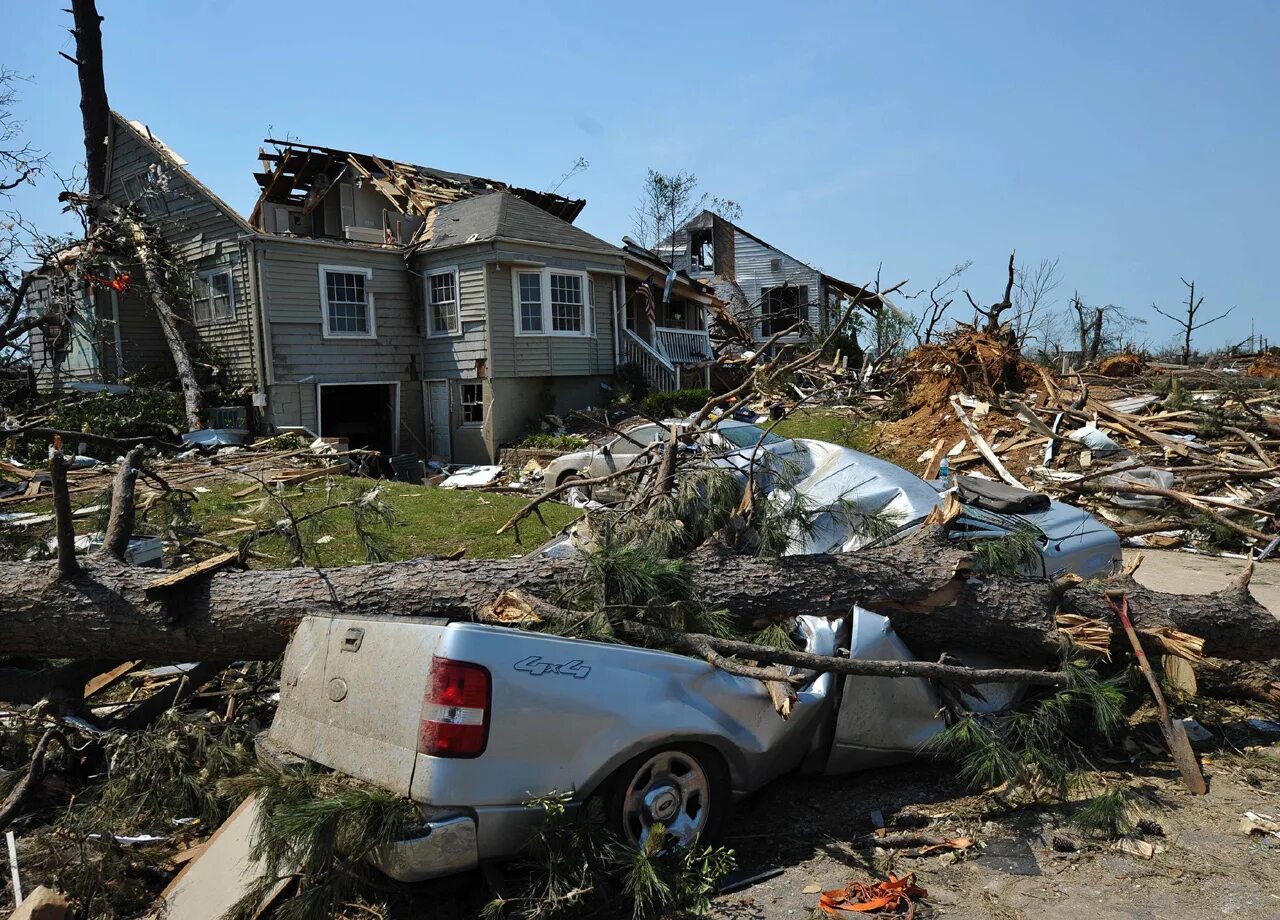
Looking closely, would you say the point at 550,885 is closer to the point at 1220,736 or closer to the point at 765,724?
Answer: the point at 765,724

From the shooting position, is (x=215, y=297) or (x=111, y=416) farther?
(x=215, y=297)

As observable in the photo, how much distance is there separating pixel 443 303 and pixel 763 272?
20.1m

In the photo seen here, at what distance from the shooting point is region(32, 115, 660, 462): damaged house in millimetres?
18500

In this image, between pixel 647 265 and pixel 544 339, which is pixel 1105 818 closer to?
pixel 544 339

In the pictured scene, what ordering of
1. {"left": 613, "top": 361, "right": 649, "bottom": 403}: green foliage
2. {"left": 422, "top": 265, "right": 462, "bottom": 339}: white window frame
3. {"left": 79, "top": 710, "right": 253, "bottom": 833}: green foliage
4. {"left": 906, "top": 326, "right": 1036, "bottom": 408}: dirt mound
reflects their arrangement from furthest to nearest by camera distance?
{"left": 613, "top": 361, "right": 649, "bottom": 403}: green foliage, {"left": 422, "top": 265, "right": 462, "bottom": 339}: white window frame, {"left": 906, "top": 326, "right": 1036, "bottom": 408}: dirt mound, {"left": 79, "top": 710, "right": 253, "bottom": 833}: green foliage

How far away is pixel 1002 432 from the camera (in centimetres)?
1487

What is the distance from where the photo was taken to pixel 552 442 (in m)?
18.1

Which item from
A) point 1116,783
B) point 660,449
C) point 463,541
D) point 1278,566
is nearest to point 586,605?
point 660,449

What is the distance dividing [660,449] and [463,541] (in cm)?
Result: 445

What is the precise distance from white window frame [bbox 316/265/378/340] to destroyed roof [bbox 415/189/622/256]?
4.94 feet

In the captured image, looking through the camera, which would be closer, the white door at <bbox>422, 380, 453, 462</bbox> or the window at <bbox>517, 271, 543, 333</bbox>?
the window at <bbox>517, 271, 543, 333</bbox>

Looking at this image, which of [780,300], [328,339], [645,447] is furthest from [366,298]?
[780,300]

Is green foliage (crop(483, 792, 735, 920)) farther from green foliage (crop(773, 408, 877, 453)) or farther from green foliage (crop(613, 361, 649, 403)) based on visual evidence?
green foliage (crop(613, 361, 649, 403))

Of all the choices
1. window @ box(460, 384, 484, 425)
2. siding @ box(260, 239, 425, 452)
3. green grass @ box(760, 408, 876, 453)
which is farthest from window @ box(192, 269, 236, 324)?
green grass @ box(760, 408, 876, 453)
